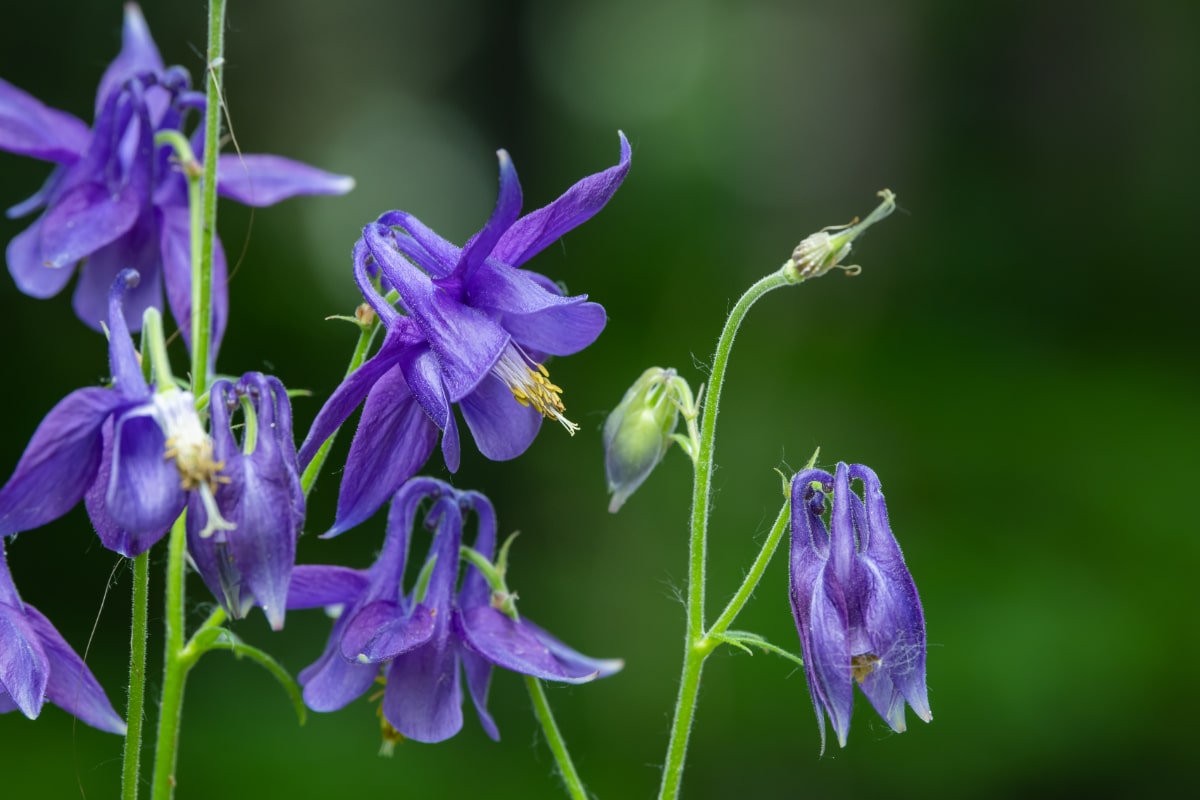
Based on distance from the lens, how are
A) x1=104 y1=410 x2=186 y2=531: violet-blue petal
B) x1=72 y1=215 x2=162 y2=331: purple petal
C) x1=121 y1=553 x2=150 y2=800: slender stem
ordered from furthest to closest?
x1=72 y1=215 x2=162 y2=331: purple petal, x1=121 y1=553 x2=150 y2=800: slender stem, x1=104 y1=410 x2=186 y2=531: violet-blue petal

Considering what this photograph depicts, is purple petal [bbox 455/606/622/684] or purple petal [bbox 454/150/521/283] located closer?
purple petal [bbox 454/150/521/283]

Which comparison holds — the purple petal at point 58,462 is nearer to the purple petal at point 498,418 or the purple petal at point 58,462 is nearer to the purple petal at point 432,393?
the purple petal at point 432,393

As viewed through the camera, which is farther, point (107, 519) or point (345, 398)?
point (345, 398)

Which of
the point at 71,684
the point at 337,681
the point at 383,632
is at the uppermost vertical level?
the point at 383,632

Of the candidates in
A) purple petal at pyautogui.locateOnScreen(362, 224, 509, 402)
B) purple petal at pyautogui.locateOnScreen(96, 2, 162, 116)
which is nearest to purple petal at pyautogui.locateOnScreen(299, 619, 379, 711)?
purple petal at pyautogui.locateOnScreen(362, 224, 509, 402)

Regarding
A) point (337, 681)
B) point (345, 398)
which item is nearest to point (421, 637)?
point (337, 681)

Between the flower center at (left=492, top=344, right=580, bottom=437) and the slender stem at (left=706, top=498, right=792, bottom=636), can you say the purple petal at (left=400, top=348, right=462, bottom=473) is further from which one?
the slender stem at (left=706, top=498, right=792, bottom=636)

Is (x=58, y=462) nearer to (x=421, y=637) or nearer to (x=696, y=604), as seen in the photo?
(x=421, y=637)
